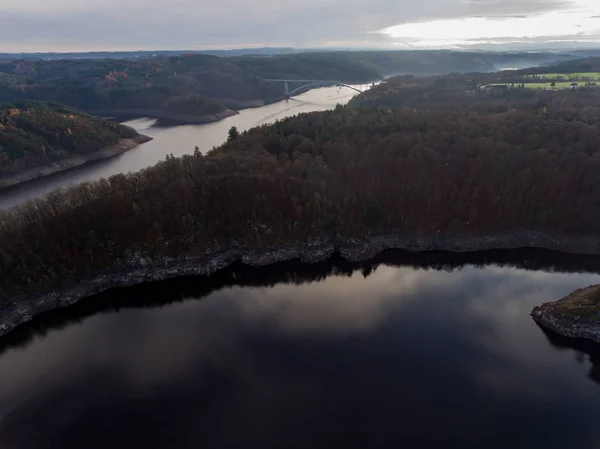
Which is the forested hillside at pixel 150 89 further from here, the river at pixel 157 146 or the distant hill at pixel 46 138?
the distant hill at pixel 46 138

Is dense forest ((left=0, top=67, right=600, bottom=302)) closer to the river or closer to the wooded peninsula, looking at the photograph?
the wooded peninsula

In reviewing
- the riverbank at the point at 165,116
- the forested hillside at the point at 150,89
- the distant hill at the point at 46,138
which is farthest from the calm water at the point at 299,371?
the forested hillside at the point at 150,89

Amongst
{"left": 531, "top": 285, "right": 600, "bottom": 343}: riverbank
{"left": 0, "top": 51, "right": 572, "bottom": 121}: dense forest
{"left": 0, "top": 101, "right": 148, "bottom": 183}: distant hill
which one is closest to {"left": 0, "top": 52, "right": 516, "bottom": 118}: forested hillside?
{"left": 0, "top": 51, "right": 572, "bottom": 121}: dense forest

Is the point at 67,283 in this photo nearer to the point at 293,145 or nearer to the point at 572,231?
the point at 293,145

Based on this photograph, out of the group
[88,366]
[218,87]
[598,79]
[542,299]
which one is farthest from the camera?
[218,87]

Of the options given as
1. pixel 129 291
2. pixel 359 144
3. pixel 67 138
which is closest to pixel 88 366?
pixel 129 291

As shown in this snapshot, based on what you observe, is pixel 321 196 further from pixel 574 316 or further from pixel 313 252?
pixel 574 316

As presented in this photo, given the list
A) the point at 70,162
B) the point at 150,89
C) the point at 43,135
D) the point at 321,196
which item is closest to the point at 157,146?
the point at 70,162
